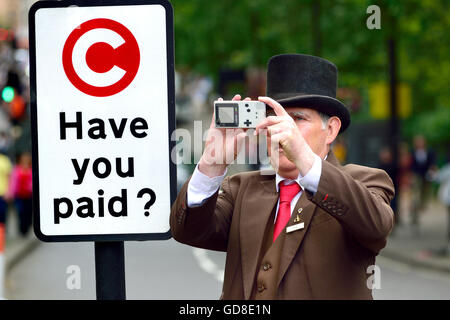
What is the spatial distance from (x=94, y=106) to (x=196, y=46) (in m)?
31.6

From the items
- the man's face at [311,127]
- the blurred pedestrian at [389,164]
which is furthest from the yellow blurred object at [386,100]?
the man's face at [311,127]

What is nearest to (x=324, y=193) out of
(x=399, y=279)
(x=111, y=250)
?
(x=111, y=250)

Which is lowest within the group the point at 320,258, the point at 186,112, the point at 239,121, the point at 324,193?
the point at 186,112

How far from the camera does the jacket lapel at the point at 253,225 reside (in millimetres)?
2841

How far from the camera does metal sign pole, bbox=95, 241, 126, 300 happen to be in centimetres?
287

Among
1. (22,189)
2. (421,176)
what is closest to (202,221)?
(22,189)

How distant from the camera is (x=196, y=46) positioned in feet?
112

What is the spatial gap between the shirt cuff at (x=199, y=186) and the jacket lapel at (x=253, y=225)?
0.17 meters

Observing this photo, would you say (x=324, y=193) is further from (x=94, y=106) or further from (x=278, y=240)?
(x=94, y=106)

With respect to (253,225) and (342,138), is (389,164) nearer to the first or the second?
(342,138)

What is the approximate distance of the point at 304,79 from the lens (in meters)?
3.06

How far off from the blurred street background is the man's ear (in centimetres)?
31

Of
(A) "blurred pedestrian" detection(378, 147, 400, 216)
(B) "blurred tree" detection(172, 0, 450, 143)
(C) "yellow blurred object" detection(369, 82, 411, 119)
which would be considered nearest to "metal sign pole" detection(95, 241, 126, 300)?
(B) "blurred tree" detection(172, 0, 450, 143)

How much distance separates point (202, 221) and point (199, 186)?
12 centimetres
